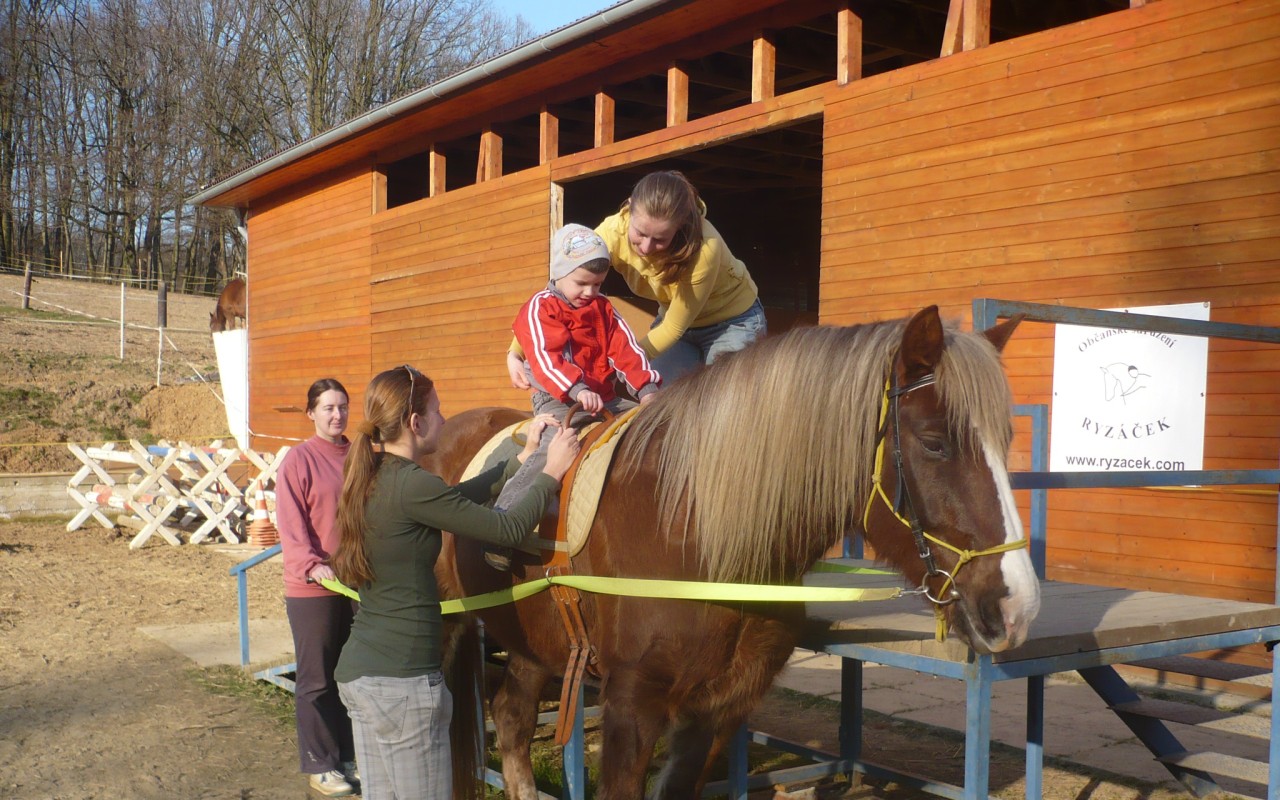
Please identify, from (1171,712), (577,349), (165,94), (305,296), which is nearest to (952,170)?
(1171,712)

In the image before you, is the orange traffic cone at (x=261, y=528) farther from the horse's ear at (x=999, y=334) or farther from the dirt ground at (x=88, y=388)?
the horse's ear at (x=999, y=334)

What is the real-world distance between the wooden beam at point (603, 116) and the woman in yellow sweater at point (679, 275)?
22.5ft

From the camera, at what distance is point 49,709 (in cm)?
581

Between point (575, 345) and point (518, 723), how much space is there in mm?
1901

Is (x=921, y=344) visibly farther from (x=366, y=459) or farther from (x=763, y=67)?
(x=763, y=67)

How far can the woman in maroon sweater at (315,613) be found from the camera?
4.78 meters

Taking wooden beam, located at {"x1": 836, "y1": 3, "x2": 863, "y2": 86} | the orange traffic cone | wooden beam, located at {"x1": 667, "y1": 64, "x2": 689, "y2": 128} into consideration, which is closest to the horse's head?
wooden beam, located at {"x1": 836, "y1": 3, "x2": 863, "y2": 86}

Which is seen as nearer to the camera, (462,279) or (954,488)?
(954,488)

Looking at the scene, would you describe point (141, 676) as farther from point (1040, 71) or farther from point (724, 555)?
point (1040, 71)

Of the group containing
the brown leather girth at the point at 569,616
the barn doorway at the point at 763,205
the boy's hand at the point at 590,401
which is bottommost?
the brown leather girth at the point at 569,616

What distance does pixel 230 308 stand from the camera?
22.2 meters

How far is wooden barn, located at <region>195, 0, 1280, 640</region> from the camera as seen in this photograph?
6.26 meters

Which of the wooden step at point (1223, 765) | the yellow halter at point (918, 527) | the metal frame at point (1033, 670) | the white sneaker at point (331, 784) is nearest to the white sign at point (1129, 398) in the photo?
the metal frame at point (1033, 670)

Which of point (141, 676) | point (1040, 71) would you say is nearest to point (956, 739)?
point (1040, 71)
